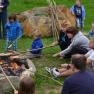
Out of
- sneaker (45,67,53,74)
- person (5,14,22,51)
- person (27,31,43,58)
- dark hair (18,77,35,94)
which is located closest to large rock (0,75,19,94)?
sneaker (45,67,53,74)

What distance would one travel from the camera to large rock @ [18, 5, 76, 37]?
57.4 ft

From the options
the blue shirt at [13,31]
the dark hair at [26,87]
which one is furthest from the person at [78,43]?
the dark hair at [26,87]

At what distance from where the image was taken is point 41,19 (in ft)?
58.1

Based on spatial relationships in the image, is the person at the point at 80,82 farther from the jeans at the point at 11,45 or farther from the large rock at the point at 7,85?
the jeans at the point at 11,45

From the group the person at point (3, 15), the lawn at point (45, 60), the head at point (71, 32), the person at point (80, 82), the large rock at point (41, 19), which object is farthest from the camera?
the large rock at point (41, 19)

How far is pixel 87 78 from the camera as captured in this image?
7770mm

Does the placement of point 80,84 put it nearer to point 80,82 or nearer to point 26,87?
point 80,82

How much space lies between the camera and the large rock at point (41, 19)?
17484mm

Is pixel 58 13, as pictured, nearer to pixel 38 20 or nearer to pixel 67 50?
pixel 38 20

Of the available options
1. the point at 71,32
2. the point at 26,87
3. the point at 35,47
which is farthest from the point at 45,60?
the point at 26,87

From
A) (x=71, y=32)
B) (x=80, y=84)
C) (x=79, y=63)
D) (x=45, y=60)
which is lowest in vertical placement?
(x=45, y=60)

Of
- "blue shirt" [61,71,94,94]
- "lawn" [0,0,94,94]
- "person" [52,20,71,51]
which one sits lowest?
"lawn" [0,0,94,94]

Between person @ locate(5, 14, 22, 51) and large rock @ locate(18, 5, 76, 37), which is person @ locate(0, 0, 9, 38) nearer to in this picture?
large rock @ locate(18, 5, 76, 37)

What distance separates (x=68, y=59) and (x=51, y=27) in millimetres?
3497
